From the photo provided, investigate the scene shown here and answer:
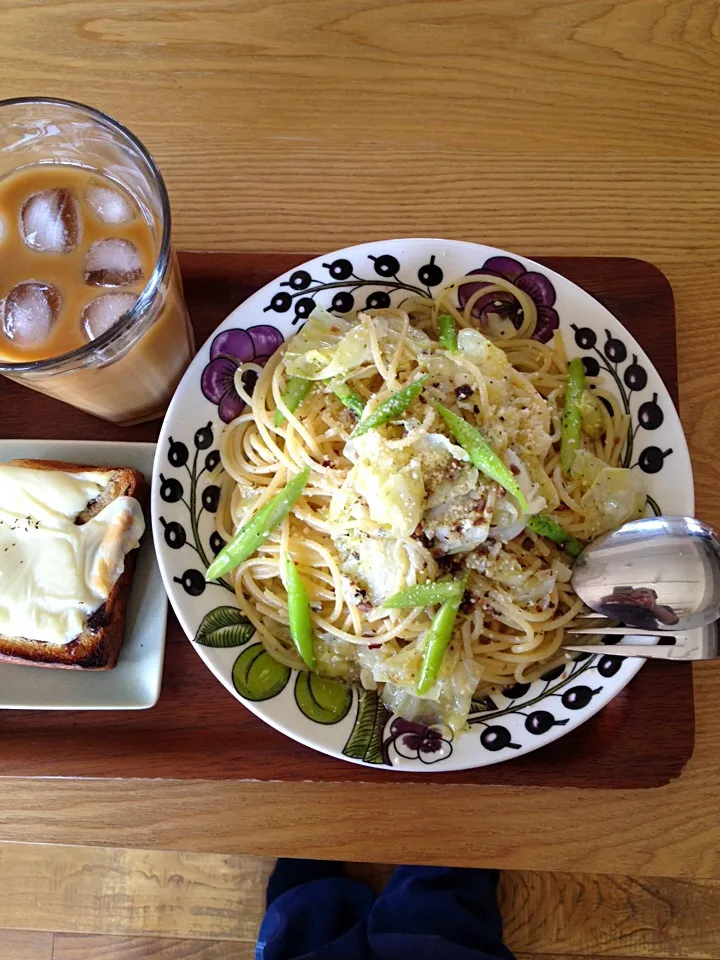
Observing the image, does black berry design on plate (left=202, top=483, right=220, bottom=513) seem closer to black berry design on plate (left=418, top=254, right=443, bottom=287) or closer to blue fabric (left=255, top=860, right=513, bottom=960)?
black berry design on plate (left=418, top=254, right=443, bottom=287)

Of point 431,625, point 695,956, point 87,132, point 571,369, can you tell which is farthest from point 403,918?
point 87,132

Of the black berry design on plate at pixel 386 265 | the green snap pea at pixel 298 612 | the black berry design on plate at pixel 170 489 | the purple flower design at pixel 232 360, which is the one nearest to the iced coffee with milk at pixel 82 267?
the purple flower design at pixel 232 360

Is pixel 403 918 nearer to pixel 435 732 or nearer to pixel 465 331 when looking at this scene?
pixel 435 732

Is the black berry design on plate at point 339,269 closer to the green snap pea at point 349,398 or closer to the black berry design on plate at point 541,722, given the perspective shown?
the green snap pea at point 349,398

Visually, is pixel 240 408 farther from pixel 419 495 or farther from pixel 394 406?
pixel 419 495

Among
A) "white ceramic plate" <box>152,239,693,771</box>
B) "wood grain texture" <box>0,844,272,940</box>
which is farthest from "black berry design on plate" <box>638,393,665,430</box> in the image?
"wood grain texture" <box>0,844,272,940</box>

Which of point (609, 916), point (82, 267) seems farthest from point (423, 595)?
point (609, 916)
